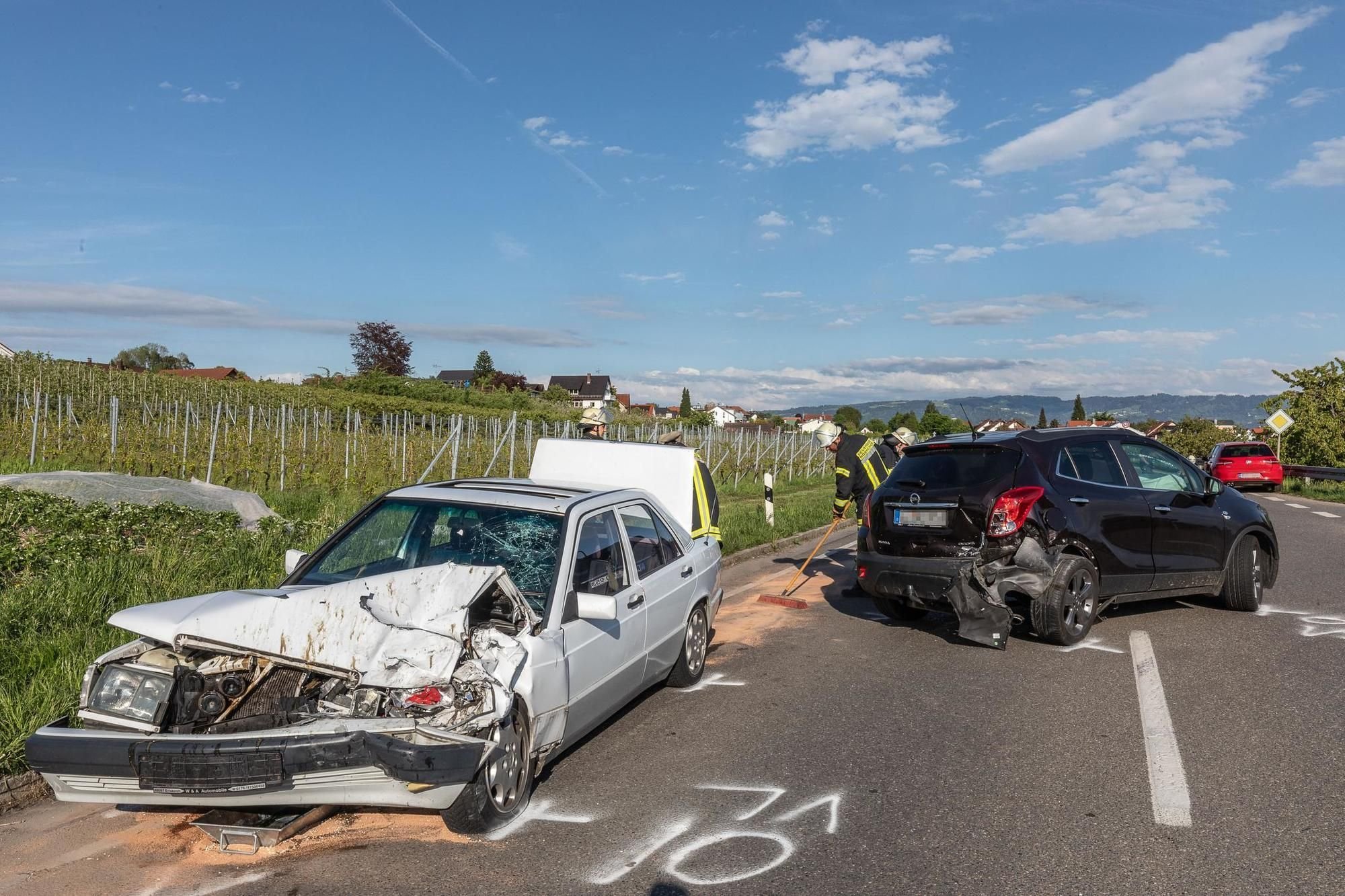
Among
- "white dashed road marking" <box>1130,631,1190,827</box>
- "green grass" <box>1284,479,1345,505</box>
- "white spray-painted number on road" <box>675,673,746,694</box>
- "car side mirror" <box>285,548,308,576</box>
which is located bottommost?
"white spray-painted number on road" <box>675,673,746,694</box>

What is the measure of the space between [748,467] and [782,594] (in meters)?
22.0

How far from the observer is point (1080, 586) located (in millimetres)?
7621

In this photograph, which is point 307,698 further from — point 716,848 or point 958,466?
point 958,466

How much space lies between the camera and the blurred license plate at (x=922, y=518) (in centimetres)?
771

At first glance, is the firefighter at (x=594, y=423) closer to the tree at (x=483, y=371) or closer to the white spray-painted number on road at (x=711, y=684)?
the white spray-painted number on road at (x=711, y=684)

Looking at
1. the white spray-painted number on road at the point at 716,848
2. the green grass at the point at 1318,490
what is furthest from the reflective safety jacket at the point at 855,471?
the green grass at the point at 1318,490

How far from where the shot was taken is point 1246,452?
29891 mm

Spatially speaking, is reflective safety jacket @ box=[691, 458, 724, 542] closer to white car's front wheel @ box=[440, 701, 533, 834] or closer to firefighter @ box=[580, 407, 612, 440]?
firefighter @ box=[580, 407, 612, 440]

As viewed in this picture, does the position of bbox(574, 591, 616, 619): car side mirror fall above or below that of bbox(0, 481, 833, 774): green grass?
above

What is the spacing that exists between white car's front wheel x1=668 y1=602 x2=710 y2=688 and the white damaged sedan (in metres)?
0.95

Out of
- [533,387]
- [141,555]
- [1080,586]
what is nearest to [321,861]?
[141,555]

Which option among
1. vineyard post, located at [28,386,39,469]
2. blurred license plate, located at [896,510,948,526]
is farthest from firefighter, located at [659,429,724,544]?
vineyard post, located at [28,386,39,469]

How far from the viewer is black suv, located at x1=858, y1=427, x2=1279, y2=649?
7441 mm

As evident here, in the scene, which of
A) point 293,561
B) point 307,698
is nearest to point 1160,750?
point 307,698
